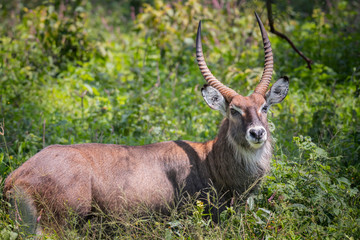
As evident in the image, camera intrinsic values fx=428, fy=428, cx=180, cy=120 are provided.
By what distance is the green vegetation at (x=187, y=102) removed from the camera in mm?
4008

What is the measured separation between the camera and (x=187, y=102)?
23.0 ft


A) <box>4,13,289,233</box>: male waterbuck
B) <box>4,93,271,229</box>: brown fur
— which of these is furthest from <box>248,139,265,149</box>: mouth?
<box>4,93,271,229</box>: brown fur

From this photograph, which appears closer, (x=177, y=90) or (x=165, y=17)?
(x=177, y=90)

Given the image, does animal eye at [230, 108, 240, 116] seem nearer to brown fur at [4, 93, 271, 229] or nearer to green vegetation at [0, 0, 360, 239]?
brown fur at [4, 93, 271, 229]

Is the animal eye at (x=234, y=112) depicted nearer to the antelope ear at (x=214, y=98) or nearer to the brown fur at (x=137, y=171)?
the brown fur at (x=137, y=171)

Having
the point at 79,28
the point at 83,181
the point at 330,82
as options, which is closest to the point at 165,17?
the point at 79,28

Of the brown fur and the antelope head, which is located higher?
the antelope head

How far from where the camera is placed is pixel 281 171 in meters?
4.57

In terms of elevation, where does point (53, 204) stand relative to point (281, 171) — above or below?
below

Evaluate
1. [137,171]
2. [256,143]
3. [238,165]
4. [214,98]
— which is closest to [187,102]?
[214,98]

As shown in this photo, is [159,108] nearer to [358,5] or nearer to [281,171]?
[281,171]

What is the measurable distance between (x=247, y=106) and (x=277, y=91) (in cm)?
62

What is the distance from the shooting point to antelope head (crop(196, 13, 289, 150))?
14.1 ft

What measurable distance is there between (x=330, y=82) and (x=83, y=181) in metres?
5.24
